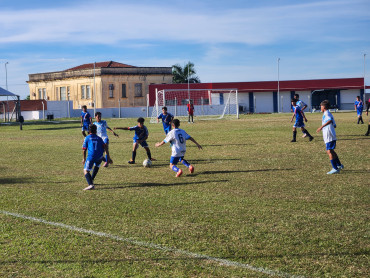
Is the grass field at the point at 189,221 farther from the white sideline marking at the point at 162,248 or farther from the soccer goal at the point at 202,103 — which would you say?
the soccer goal at the point at 202,103

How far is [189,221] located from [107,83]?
6916cm

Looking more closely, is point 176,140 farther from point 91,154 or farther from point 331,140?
point 331,140

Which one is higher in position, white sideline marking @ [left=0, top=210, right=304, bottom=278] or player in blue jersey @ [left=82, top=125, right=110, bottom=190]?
player in blue jersey @ [left=82, top=125, right=110, bottom=190]

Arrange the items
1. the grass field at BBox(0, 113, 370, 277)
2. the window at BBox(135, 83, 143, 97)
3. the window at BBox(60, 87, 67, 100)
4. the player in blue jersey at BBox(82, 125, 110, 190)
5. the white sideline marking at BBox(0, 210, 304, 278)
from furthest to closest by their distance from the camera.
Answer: the window at BBox(60, 87, 67, 100)
the window at BBox(135, 83, 143, 97)
the player in blue jersey at BBox(82, 125, 110, 190)
the grass field at BBox(0, 113, 370, 277)
the white sideline marking at BBox(0, 210, 304, 278)

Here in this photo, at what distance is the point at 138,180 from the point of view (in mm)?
12508

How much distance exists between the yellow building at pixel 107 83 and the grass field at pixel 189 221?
2402 inches

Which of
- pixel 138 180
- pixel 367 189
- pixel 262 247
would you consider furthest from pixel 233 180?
pixel 262 247

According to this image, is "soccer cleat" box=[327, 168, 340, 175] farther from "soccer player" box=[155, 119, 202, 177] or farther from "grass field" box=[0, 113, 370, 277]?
"soccer player" box=[155, 119, 202, 177]

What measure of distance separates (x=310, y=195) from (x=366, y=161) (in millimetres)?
5832

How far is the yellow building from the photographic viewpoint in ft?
247

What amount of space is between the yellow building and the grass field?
61.0m

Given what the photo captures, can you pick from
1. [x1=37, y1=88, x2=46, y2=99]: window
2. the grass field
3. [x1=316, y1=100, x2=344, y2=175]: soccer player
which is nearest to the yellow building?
[x1=37, y1=88, x2=46, y2=99]: window

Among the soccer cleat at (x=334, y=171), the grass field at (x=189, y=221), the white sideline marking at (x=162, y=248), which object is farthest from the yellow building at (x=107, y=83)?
the white sideline marking at (x=162, y=248)

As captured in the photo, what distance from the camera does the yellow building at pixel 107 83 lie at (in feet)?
247
